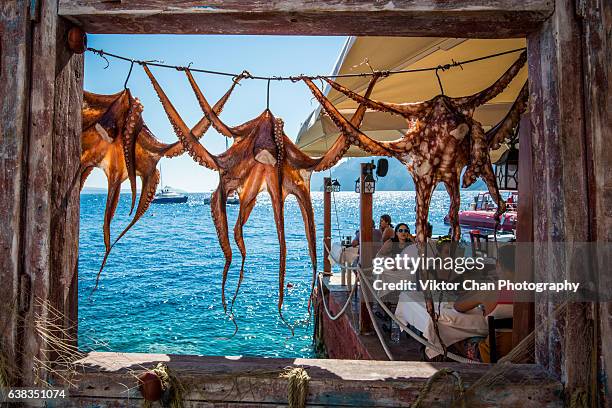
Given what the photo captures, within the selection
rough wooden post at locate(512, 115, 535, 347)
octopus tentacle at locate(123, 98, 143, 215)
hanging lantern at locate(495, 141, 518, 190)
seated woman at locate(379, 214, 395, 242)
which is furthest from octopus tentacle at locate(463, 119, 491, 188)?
seated woman at locate(379, 214, 395, 242)

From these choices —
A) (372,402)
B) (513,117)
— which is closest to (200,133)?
(372,402)

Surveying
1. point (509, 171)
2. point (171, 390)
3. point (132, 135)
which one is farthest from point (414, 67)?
point (171, 390)

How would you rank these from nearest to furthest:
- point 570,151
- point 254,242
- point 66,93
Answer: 1. point 570,151
2. point 66,93
3. point 254,242

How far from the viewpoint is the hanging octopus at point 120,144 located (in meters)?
3.24

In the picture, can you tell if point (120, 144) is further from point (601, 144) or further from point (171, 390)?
point (601, 144)

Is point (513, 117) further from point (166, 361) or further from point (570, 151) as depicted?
point (166, 361)

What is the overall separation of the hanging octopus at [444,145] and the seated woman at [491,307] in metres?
1.43

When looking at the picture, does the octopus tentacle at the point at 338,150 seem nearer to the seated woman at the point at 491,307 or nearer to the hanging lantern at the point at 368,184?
the seated woman at the point at 491,307

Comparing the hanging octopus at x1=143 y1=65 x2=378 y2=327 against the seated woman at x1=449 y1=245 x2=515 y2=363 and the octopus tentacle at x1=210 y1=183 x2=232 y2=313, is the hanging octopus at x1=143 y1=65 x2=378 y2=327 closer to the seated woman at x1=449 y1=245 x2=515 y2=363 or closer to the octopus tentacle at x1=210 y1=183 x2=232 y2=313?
the octopus tentacle at x1=210 y1=183 x2=232 y2=313

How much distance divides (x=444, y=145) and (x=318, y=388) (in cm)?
216

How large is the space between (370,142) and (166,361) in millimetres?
2242

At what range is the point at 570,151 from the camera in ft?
8.04

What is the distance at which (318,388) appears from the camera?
2.51 metres

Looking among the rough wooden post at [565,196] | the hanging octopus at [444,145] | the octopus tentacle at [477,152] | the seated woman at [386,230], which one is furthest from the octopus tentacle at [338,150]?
the seated woman at [386,230]
